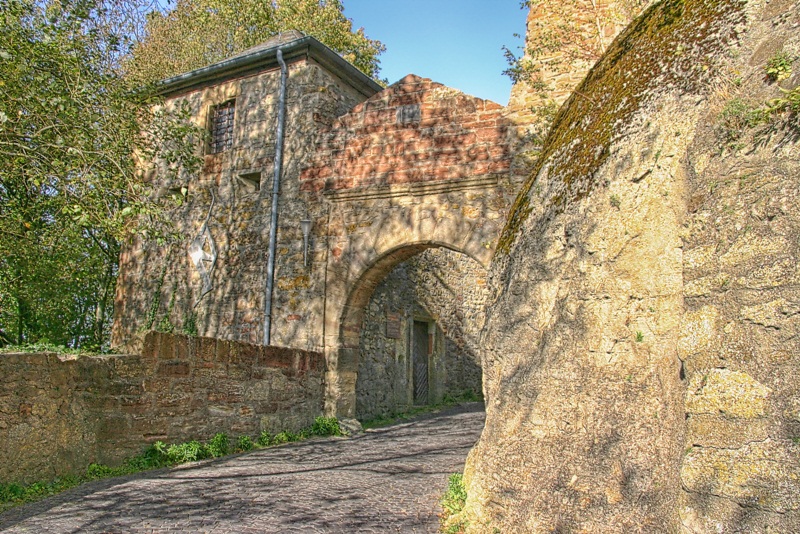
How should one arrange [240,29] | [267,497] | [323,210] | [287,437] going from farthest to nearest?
[240,29], [323,210], [287,437], [267,497]

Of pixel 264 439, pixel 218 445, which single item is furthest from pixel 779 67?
pixel 264 439

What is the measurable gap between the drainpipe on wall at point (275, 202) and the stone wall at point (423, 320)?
148cm

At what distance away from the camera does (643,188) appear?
8.36ft

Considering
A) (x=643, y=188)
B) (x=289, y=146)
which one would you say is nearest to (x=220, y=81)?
(x=289, y=146)

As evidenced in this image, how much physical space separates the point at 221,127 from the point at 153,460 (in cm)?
659

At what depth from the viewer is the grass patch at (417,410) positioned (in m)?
9.77

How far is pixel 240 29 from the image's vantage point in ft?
63.9

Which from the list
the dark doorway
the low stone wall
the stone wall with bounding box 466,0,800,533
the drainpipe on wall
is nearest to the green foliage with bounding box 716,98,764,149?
the stone wall with bounding box 466,0,800,533

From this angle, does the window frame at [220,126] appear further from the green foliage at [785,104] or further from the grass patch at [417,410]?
the green foliage at [785,104]

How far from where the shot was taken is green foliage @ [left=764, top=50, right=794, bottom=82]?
217 centimetres

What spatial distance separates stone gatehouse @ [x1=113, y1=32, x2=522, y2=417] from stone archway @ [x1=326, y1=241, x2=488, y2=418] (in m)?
0.02

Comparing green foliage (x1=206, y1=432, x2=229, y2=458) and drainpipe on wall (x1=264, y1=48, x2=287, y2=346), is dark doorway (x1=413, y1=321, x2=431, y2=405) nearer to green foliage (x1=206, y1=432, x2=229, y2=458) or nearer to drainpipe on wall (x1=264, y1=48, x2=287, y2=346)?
drainpipe on wall (x1=264, y1=48, x2=287, y2=346)

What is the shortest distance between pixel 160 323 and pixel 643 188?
939 centimetres

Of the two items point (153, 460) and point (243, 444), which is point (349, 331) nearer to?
point (243, 444)
